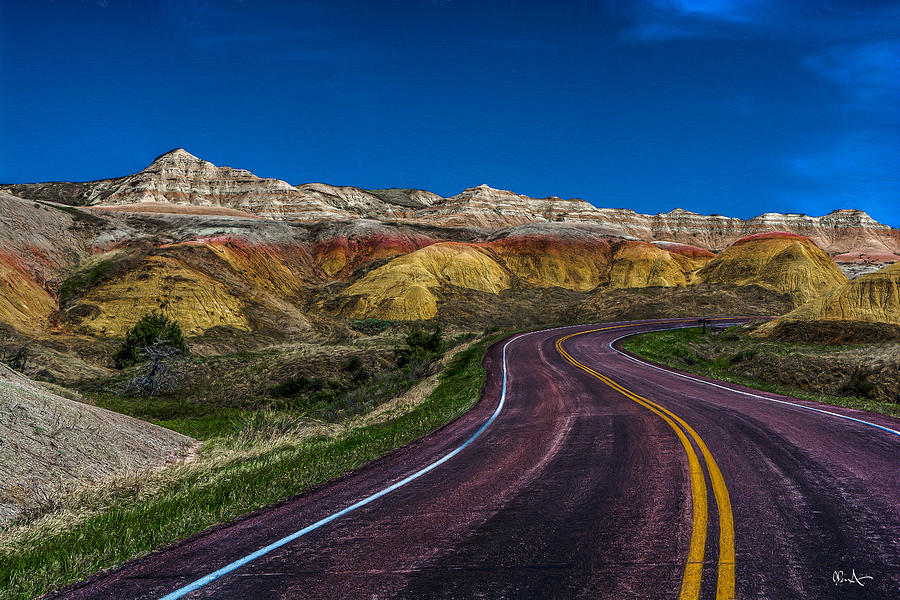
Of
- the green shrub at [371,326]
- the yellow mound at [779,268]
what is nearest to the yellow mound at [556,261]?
the yellow mound at [779,268]

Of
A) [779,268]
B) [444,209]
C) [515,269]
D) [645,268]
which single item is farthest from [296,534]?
[444,209]

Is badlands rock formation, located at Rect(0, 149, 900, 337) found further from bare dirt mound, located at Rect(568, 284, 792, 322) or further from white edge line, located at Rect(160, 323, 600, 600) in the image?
white edge line, located at Rect(160, 323, 600, 600)

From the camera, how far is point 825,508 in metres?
5.05

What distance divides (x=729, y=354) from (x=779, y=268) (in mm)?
46474

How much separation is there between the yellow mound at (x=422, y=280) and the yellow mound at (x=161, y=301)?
691 inches

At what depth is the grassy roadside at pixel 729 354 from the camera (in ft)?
66.5

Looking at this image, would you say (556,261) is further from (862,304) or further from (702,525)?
(702,525)

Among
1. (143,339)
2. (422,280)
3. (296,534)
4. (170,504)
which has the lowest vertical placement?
(170,504)

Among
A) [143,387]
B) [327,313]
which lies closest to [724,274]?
[327,313]

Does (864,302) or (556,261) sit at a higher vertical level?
(556,261)

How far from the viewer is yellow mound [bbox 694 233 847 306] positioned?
207ft

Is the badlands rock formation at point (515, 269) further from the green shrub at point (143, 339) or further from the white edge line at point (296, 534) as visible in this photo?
the white edge line at point (296, 534)

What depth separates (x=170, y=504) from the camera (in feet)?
21.2

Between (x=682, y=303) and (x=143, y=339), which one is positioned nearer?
(x=143, y=339)
